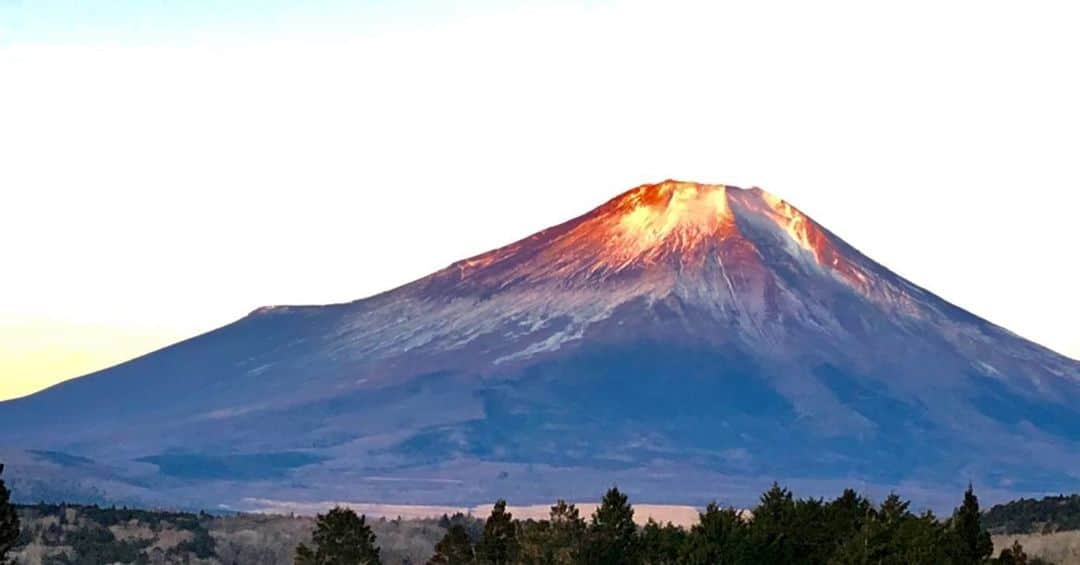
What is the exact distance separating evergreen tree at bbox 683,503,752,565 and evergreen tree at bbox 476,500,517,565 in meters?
7.05

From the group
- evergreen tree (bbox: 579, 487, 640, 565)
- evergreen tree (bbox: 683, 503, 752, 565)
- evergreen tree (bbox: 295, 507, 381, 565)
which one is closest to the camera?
evergreen tree (bbox: 683, 503, 752, 565)

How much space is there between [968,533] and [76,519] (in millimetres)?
38691

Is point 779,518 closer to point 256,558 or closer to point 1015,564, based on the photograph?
point 1015,564

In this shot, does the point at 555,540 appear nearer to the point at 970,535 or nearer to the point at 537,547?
the point at 537,547

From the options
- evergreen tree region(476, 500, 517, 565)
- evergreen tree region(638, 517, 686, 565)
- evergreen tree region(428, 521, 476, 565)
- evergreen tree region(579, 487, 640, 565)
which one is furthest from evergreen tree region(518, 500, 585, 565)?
evergreen tree region(428, 521, 476, 565)

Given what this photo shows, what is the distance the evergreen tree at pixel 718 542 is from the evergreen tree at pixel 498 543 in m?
7.05

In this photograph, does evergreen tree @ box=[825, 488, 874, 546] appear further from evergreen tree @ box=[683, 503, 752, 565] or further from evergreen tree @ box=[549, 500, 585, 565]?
evergreen tree @ box=[549, 500, 585, 565]

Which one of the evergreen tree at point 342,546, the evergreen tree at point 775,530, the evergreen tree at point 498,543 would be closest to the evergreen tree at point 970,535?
the evergreen tree at point 775,530

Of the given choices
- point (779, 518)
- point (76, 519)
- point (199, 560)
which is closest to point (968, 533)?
point (779, 518)

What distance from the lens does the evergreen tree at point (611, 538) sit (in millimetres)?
48906

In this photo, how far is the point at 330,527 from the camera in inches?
2025

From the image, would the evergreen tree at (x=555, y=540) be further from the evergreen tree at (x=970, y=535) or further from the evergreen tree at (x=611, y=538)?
the evergreen tree at (x=970, y=535)

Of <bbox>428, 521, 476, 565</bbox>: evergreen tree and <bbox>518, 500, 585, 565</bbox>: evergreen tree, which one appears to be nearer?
<bbox>518, 500, 585, 565</bbox>: evergreen tree

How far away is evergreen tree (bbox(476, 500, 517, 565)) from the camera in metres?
52.7
